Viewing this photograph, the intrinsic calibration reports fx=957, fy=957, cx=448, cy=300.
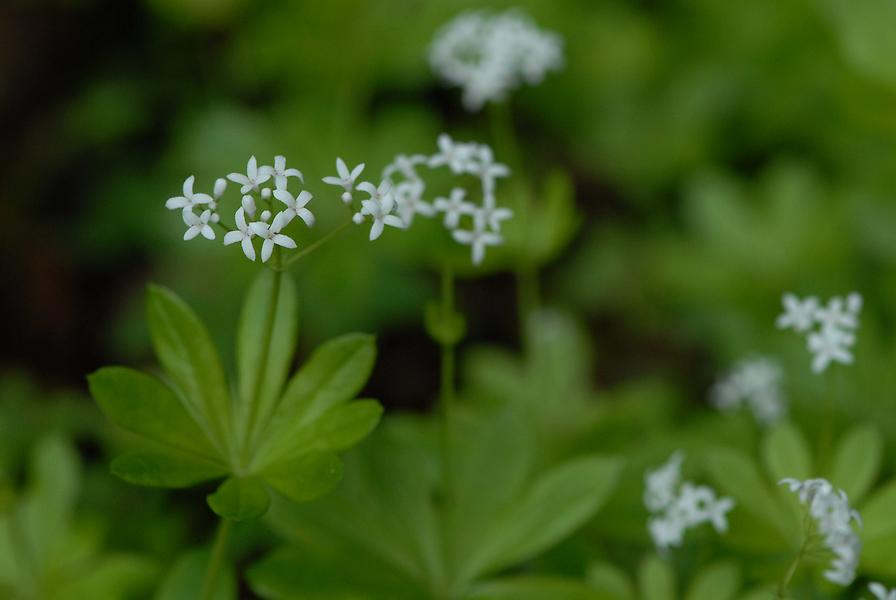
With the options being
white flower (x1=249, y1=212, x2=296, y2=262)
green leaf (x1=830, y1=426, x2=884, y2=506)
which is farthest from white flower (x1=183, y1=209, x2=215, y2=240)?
green leaf (x1=830, y1=426, x2=884, y2=506)

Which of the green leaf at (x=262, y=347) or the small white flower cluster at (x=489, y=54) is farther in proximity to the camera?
the small white flower cluster at (x=489, y=54)

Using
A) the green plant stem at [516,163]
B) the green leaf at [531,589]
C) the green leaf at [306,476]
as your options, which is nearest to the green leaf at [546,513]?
the green leaf at [531,589]

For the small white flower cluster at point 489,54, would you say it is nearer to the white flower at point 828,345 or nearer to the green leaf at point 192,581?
the white flower at point 828,345

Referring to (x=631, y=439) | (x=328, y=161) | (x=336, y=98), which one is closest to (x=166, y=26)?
(x=336, y=98)

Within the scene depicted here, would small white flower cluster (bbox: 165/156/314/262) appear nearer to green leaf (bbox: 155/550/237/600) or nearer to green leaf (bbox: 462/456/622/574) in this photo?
green leaf (bbox: 155/550/237/600)

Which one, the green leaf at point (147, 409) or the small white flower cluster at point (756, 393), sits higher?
the small white flower cluster at point (756, 393)

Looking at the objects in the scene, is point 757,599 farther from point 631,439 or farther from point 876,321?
point 876,321

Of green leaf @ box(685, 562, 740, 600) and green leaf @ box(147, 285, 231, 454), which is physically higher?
green leaf @ box(147, 285, 231, 454)
